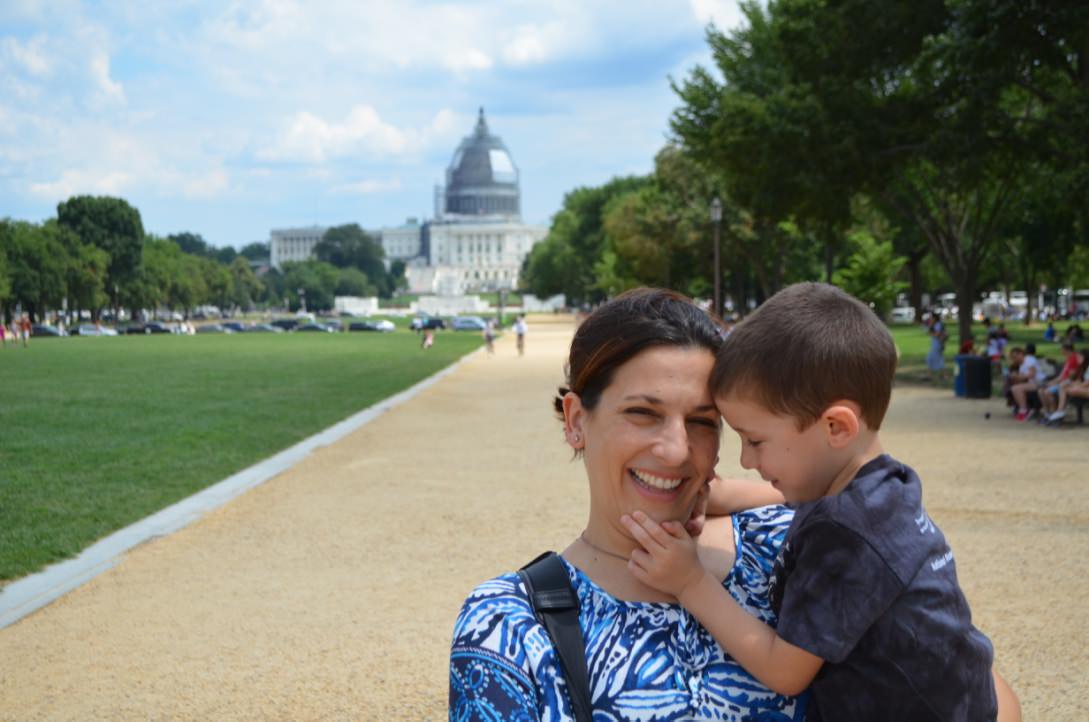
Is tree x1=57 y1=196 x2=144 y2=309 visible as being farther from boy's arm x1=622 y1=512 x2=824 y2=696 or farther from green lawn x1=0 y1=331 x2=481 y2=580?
boy's arm x1=622 y1=512 x2=824 y2=696

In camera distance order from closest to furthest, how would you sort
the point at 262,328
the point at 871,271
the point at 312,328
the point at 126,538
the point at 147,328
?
the point at 126,538 < the point at 871,271 < the point at 147,328 < the point at 312,328 < the point at 262,328

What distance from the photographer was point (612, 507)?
7.56ft

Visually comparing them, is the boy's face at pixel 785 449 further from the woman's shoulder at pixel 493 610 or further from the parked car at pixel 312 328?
the parked car at pixel 312 328

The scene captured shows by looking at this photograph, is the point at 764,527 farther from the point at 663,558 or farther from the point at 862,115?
the point at 862,115

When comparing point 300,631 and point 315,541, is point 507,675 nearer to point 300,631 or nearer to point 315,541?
point 300,631

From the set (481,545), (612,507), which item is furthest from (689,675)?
(481,545)

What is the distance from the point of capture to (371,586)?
25.5ft

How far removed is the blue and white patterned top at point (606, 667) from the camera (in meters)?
2.01

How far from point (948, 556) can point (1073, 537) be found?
762cm

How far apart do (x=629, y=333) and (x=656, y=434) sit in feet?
0.64

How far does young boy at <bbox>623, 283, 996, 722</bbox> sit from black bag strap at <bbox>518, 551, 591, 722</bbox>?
16 centimetres

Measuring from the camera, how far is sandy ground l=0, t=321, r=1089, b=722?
18.5 feet

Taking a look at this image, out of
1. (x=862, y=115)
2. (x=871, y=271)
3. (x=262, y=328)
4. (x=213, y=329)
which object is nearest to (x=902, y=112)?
(x=862, y=115)

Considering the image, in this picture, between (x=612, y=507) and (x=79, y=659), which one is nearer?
(x=612, y=507)
